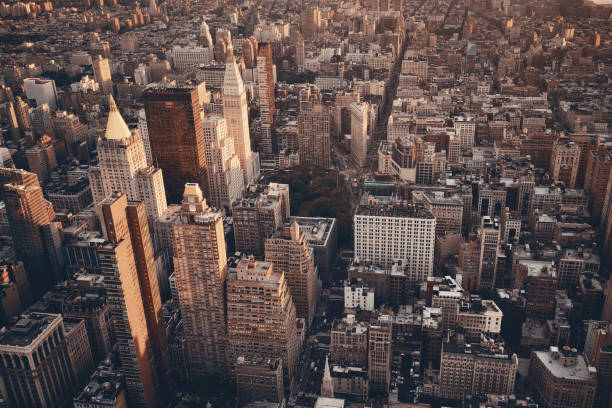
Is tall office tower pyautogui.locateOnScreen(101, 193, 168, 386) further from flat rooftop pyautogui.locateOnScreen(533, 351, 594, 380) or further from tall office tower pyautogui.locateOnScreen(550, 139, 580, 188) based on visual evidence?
tall office tower pyautogui.locateOnScreen(550, 139, 580, 188)

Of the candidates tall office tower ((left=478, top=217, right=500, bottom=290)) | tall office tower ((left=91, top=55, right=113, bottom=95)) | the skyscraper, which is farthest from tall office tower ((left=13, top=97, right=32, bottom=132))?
tall office tower ((left=478, top=217, right=500, bottom=290))

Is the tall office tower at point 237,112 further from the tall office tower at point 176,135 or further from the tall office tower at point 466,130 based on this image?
the tall office tower at point 466,130

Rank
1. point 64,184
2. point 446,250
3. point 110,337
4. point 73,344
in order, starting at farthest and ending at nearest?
point 64,184 < point 446,250 < point 110,337 < point 73,344

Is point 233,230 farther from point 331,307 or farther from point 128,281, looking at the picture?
point 128,281

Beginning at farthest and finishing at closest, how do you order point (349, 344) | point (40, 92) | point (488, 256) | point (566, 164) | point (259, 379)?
point (40, 92), point (566, 164), point (488, 256), point (349, 344), point (259, 379)

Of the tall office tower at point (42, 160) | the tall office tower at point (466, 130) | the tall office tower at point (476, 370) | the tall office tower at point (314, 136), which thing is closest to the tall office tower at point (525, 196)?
the tall office tower at point (466, 130)

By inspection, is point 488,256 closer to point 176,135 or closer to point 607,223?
point 607,223

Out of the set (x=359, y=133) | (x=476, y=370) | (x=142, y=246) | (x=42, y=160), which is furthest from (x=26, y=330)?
(x=359, y=133)

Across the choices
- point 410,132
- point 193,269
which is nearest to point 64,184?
point 193,269
